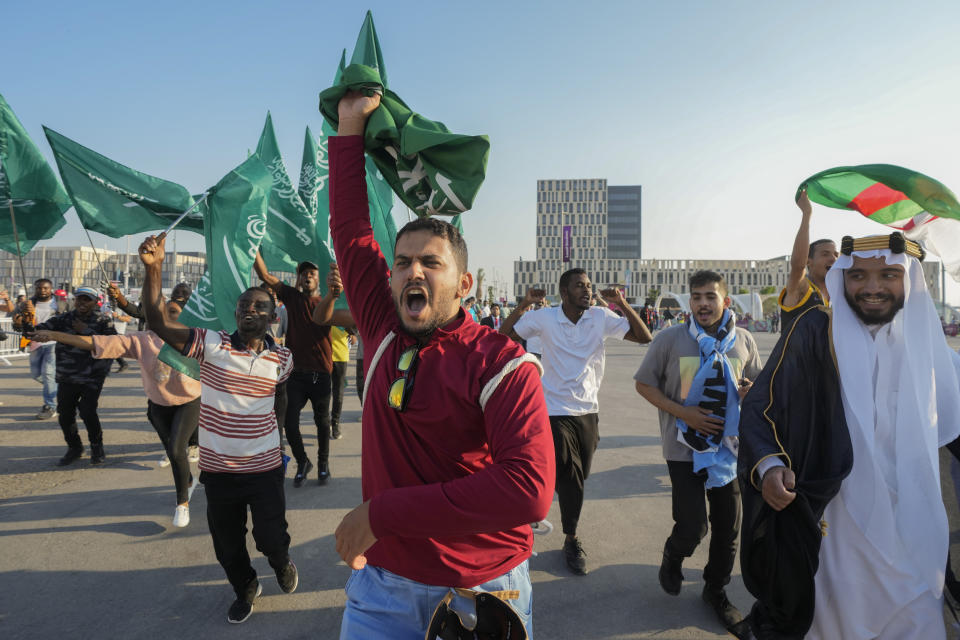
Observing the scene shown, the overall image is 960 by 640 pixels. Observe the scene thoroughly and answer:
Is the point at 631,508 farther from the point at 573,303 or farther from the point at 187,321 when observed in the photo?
the point at 187,321

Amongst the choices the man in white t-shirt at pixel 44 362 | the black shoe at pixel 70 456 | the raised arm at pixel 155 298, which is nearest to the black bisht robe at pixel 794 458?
the raised arm at pixel 155 298

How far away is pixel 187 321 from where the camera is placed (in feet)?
14.9

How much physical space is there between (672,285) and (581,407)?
120 metres

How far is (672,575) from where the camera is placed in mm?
3467

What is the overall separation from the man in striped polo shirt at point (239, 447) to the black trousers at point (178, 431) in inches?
56.0

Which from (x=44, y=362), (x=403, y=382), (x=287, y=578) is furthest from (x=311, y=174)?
(x=403, y=382)

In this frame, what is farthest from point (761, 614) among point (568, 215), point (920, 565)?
point (568, 215)

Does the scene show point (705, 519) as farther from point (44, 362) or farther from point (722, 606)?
point (44, 362)

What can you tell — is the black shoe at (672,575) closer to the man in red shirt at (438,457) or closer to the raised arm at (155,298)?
the man in red shirt at (438,457)

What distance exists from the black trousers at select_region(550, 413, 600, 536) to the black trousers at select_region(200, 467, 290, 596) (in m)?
1.92

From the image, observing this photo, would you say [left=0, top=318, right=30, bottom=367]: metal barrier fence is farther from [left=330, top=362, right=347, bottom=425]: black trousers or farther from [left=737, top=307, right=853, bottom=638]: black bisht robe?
[left=737, top=307, right=853, bottom=638]: black bisht robe

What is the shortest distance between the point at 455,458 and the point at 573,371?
282 centimetres

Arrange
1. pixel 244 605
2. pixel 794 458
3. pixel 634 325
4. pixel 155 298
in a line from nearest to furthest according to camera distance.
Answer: pixel 794 458
pixel 155 298
pixel 244 605
pixel 634 325

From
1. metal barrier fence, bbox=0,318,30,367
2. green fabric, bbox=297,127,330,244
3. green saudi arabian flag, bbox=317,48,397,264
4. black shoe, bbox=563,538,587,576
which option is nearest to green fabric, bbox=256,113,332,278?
green saudi arabian flag, bbox=317,48,397,264
